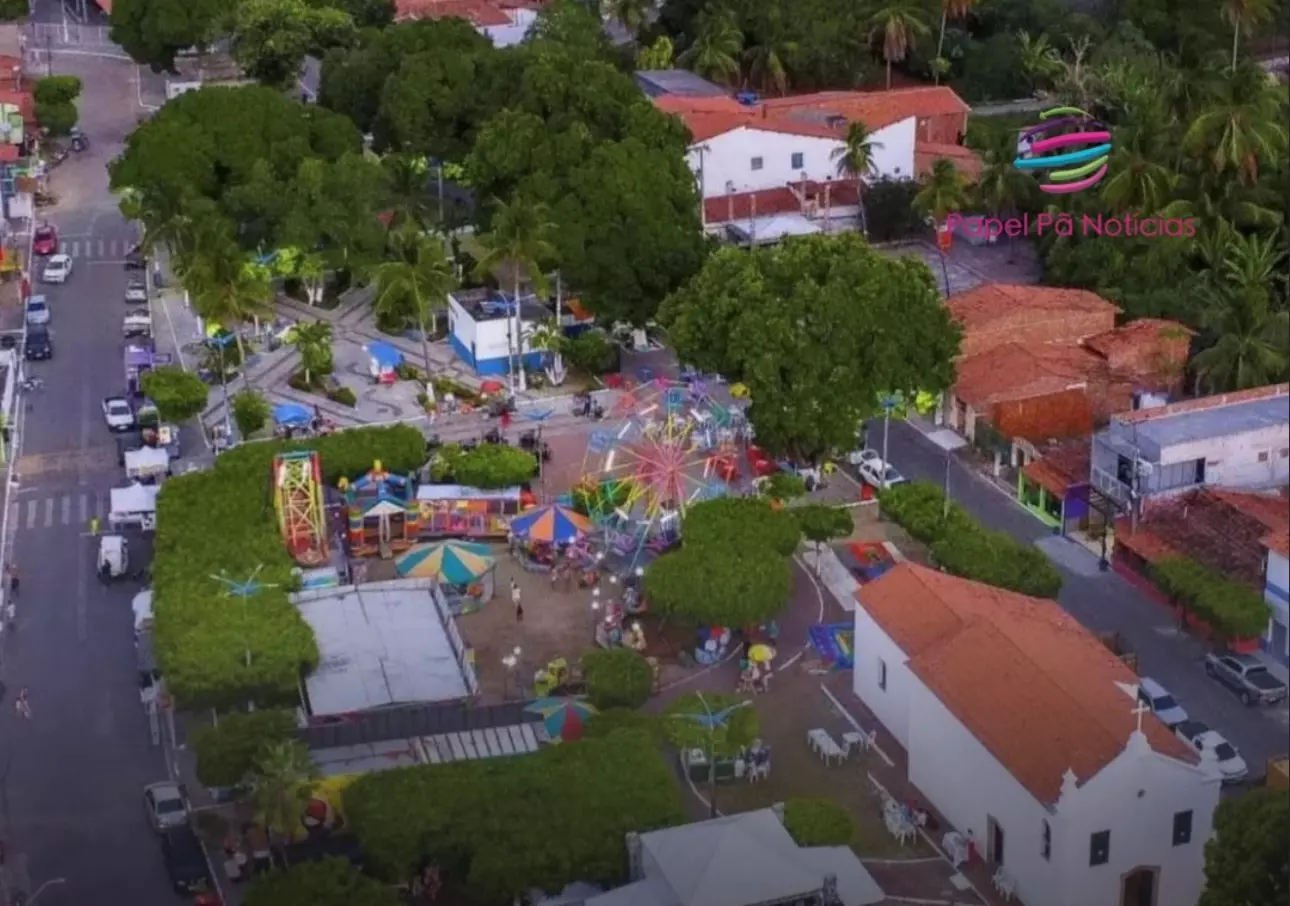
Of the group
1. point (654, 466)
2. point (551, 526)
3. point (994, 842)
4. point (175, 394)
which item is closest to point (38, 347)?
point (175, 394)

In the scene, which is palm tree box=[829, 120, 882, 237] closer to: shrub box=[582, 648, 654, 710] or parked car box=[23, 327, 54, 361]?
parked car box=[23, 327, 54, 361]

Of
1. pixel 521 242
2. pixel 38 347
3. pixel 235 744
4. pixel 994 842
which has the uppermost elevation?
pixel 521 242

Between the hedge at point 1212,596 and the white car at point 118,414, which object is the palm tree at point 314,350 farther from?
the hedge at point 1212,596

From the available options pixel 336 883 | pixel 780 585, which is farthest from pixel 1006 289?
pixel 336 883

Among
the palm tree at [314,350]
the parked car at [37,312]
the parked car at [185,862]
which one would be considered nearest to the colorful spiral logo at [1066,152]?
the palm tree at [314,350]

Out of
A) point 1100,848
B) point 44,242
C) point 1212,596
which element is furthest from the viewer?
point 44,242

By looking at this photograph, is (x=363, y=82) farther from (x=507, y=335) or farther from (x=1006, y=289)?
(x=1006, y=289)

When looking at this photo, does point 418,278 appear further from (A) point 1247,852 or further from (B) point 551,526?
(A) point 1247,852
